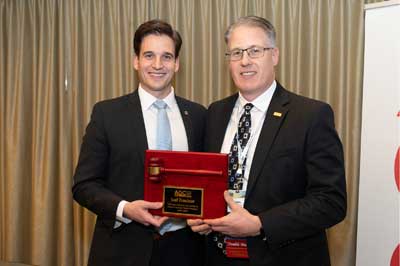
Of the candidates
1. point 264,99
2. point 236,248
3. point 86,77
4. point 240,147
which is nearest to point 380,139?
point 264,99

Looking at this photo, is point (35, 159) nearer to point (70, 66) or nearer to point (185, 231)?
point (70, 66)

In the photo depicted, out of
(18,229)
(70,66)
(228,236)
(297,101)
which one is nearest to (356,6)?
(297,101)

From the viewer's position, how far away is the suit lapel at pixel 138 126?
2004 mm

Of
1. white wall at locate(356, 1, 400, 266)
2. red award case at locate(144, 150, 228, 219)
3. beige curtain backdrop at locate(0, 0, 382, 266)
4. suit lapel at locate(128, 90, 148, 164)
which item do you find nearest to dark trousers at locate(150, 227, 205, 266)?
red award case at locate(144, 150, 228, 219)

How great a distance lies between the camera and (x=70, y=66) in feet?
12.1

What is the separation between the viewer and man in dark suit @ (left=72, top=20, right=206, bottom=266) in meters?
1.98

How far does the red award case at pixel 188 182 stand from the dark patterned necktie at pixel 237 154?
139 mm

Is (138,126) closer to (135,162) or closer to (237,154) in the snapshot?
(135,162)

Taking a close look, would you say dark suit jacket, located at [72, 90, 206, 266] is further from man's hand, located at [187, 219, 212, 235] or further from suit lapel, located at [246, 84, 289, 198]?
suit lapel, located at [246, 84, 289, 198]

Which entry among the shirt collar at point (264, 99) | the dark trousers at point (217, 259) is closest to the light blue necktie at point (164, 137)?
the dark trousers at point (217, 259)

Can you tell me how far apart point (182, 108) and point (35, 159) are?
2.01 meters

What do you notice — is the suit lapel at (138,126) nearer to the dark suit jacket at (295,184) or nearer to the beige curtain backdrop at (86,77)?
the dark suit jacket at (295,184)

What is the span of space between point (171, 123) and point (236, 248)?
2.15 feet

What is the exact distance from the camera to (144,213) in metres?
1.82
